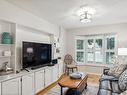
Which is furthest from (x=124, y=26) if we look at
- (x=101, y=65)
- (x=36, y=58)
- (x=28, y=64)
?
(x=28, y=64)

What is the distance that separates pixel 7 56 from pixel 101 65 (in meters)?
4.39

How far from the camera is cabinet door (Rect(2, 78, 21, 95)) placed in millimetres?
2285

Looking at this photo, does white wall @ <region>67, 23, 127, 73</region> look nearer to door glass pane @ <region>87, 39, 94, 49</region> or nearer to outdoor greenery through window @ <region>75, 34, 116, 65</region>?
outdoor greenery through window @ <region>75, 34, 116, 65</region>

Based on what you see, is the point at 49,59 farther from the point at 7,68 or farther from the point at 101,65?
the point at 101,65

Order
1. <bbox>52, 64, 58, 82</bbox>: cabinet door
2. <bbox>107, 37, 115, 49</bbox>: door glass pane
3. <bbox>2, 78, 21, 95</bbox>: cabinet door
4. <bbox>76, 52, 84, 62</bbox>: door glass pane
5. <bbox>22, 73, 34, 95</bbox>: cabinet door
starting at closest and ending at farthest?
1. <bbox>2, 78, 21, 95</bbox>: cabinet door
2. <bbox>22, 73, 34, 95</bbox>: cabinet door
3. <bbox>52, 64, 58, 82</bbox>: cabinet door
4. <bbox>107, 37, 115, 49</bbox>: door glass pane
5. <bbox>76, 52, 84, 62</bbox>: door glass pane

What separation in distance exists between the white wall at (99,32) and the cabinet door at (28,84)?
346 cm

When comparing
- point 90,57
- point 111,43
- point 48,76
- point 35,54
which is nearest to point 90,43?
point 90,57

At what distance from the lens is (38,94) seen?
335cm

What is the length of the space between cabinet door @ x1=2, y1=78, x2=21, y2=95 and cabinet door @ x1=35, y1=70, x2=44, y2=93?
0.69 meters

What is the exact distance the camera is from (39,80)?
342 cm

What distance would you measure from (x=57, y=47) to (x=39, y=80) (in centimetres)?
208

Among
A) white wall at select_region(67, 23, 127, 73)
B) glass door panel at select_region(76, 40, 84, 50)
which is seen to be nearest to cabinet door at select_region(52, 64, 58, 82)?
white wall at select_region(67, 23, 127, 73)

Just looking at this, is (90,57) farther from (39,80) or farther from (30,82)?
(30,82)

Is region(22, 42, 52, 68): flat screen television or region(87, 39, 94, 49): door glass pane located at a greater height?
region(87, 39, 94, 49): door glass pane
